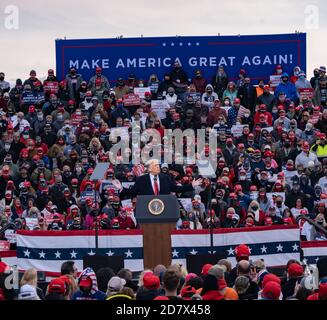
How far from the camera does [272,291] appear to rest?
12133 millimetres

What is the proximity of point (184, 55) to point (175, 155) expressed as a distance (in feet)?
19.6

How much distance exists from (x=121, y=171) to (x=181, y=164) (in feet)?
3.85

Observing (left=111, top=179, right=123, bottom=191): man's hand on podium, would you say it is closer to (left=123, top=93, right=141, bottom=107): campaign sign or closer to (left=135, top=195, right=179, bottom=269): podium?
(left=123, top=93, right=141, bottom=107): campaign sign

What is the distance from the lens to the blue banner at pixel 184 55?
30.1m

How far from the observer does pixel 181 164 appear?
24594 millimetres

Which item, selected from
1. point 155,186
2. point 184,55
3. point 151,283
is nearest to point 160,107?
point 184,55

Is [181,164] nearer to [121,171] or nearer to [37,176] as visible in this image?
[121,171]

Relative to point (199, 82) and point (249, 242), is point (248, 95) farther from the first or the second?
point (249, 242)

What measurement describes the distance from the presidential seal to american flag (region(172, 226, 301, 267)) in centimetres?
122

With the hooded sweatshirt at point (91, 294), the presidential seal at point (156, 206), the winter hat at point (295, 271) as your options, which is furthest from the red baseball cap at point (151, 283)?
the presidential seal at point (156, 206)

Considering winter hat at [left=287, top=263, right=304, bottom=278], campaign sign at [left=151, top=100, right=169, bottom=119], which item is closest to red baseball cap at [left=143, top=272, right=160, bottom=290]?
winter hat at [left=287, top=263, right=304, bottom=278]

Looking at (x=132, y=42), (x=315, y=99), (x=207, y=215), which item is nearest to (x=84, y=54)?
(x=132, y=42)

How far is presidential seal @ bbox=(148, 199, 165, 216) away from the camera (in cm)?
1781

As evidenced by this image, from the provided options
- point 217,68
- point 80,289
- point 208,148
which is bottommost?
point 80,289
